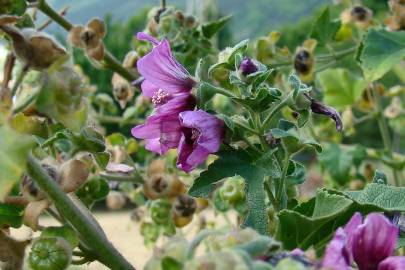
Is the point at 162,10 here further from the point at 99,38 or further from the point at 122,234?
the point at 122,234

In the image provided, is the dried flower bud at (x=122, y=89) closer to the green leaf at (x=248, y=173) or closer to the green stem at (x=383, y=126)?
the green stem at (x=383, y=126)

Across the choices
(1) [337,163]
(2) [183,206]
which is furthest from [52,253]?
(1) [337,163]

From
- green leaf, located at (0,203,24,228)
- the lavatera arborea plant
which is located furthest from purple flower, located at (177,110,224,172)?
green leaf, located at (0,203,24,228)

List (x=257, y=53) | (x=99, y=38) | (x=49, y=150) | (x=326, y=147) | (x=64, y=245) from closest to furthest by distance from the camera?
(x=64, y=245) → (x=49, y=150) → (x=99, y=38) → (x=257, y=53) → (x=326, y=147)

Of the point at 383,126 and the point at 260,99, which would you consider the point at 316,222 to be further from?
the point at 383,126

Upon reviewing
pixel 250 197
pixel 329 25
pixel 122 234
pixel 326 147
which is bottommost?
pixel 122 234

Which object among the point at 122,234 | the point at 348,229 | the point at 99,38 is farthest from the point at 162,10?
the point at 122,234

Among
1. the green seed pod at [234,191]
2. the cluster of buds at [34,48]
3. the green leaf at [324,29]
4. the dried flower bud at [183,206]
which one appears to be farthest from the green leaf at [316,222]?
the green leaf at [324,29]
